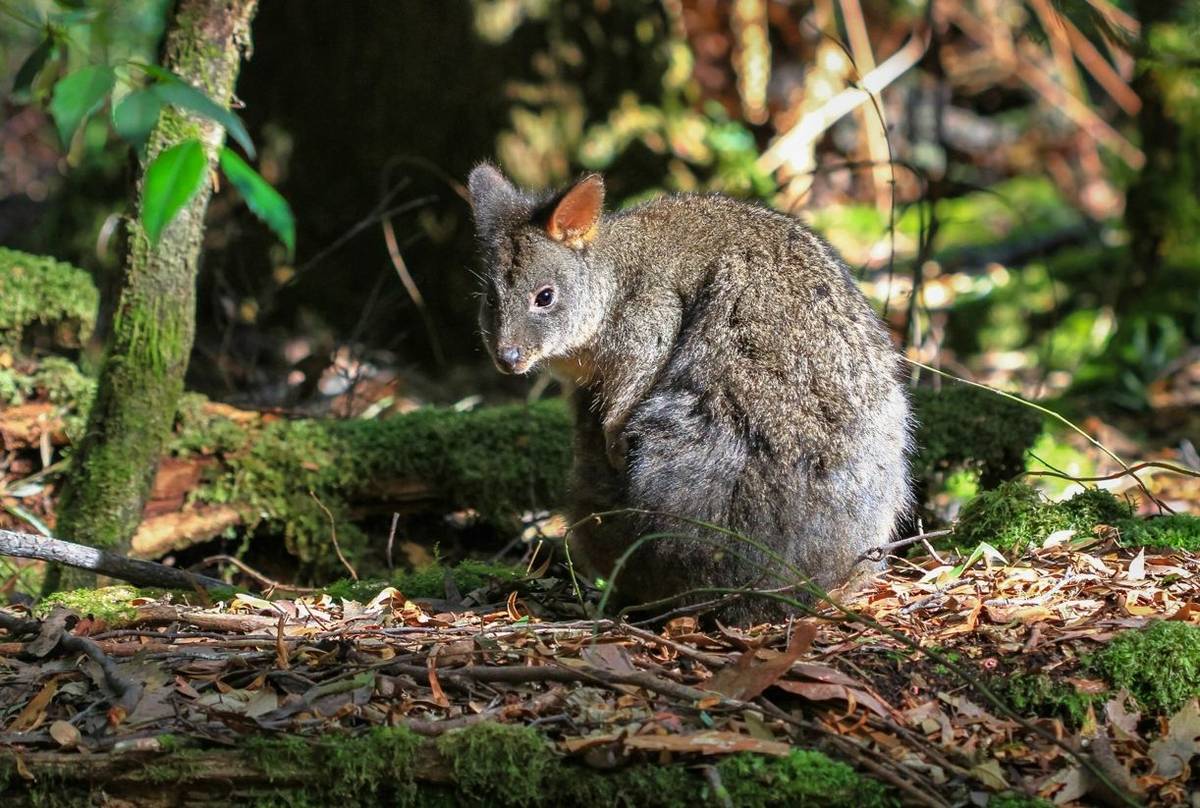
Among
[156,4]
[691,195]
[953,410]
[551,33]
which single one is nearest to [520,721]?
[691,195]

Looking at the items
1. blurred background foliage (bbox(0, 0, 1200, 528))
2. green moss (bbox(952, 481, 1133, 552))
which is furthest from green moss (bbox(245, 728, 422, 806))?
blurred background foliage (bbox(0, 0, 1200, 528))

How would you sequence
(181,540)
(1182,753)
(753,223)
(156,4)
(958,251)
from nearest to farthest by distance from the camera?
(1182,753), (753,223), (181,540), (156,4), (958,251)

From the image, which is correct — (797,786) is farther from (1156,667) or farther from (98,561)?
(98,561)

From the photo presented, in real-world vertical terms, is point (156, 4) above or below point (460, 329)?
above

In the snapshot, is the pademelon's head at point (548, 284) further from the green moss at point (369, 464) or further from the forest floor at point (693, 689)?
the green moss at point (369, 464)

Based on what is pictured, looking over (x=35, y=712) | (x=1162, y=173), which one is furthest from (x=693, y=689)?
(x=1162, y=173)

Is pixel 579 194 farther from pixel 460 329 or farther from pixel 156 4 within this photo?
pixel 156 4

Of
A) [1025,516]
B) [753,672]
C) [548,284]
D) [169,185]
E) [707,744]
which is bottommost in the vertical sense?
[707,744]

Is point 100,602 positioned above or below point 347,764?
below
